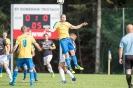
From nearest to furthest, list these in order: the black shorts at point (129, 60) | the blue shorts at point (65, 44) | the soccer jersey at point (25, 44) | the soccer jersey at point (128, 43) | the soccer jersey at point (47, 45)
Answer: the soccer jersey at point (128, 43)
the black shorts at point (129, 60)
the soccer jersey at point (25, 44)
the blue shorts at point (65, 44)
the soccer jersey at point (47, 45)

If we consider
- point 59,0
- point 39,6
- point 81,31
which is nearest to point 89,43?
point 81,31

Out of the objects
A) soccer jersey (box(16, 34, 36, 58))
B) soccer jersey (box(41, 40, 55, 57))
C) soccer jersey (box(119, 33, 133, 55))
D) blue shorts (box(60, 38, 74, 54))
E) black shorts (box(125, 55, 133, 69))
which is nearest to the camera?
soccer jersey (box(119, 33, 133, 55))

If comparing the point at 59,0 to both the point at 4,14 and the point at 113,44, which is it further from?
the point at 4,14

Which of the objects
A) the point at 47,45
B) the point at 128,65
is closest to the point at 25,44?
the point at 128,65

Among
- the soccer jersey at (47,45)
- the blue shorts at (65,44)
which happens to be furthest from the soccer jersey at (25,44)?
the soccer jersey at (47,45)

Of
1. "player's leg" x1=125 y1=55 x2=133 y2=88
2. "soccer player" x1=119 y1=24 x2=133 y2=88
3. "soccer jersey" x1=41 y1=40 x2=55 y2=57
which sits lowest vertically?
"soccer jersey" x1=41 y1=40 x2=55 y2=57

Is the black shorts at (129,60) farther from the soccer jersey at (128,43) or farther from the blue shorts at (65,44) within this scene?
the blue shorts at (65,44)

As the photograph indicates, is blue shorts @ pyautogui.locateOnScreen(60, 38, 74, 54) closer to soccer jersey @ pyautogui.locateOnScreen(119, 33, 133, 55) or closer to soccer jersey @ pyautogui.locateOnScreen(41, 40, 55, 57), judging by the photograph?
soccer jersey @ pyautogui.locateOnScreen(119, 33, 133, 55)

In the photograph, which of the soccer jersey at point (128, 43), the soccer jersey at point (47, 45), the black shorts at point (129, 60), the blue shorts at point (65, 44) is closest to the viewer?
the soccer jersey at point (128, 43)

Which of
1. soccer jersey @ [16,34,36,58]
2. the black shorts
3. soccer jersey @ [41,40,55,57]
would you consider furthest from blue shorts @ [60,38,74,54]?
soccer jersey @ [41,40,55,57]

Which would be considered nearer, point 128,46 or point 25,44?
point 128,46

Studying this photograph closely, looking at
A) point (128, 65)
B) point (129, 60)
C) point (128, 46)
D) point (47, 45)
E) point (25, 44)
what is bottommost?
point (47, 45)

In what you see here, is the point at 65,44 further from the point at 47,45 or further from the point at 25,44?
the point at 47,45

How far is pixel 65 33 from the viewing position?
2103 cm
